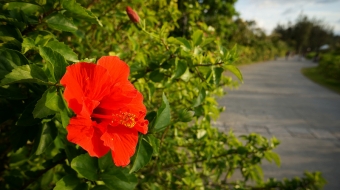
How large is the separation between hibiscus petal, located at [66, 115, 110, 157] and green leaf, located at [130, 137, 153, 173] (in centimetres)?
11

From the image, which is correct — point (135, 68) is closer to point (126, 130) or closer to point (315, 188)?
point (126, 130)

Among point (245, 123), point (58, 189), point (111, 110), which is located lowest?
point (245, 123)

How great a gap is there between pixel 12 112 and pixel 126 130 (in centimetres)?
50

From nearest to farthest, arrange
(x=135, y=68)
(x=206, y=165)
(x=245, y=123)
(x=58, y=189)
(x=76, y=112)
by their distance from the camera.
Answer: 1. (x=76, y=112)
2. (x=58, y=189)
3. (x=135, y=68)
4. (x=206, y=165)
5. (x=245, y=123)

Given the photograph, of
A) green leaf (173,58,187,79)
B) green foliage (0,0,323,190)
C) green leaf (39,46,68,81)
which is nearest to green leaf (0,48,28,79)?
green foliage (0,0,323,190)

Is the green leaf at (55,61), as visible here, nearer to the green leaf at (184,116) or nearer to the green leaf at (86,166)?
the green leaf at (86,166)

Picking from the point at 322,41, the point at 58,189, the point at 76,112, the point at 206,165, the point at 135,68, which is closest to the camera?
the point at 76,112

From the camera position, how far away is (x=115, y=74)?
2.24 feet

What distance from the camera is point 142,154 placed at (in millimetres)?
720

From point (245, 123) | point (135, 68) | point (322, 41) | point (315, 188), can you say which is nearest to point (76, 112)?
point (135, 68)

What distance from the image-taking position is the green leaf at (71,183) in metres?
0.75

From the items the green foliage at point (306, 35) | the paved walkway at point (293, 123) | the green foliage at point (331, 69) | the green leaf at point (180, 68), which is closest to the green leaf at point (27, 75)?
the green leaf at point (180, 68)

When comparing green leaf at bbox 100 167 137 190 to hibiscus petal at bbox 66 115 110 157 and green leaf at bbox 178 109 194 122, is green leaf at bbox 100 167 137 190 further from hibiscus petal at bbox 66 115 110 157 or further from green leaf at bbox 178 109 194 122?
green leaf at bbox 178 109 194 122

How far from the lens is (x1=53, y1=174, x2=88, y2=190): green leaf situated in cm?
75
